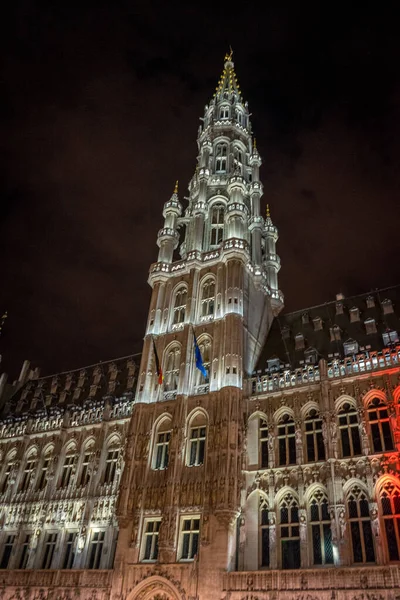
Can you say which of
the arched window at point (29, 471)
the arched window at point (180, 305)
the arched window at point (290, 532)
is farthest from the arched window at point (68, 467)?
the arched window at point (290, 532)

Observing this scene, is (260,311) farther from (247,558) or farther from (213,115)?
(213,115)

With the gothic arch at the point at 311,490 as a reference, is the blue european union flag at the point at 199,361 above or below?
above

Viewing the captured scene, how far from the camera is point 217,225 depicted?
46844mm

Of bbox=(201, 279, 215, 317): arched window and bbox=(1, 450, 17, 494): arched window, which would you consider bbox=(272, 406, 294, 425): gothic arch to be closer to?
bbox=(201, 279, 215, 317): arched window

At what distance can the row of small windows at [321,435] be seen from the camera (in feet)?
96.0

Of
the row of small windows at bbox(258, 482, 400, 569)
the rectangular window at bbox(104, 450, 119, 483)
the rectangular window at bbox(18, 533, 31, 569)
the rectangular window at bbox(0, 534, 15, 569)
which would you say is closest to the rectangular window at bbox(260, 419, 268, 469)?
the row of small windows at bbox(258, 482, 400, 569)

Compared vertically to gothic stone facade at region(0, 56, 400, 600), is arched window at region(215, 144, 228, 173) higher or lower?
higher

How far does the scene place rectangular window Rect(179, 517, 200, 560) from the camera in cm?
2970

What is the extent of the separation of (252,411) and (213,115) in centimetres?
3773

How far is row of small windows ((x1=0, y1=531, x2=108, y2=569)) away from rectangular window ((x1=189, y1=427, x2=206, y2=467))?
29.5 feet

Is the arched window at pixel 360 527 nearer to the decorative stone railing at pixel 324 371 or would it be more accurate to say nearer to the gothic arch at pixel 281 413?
the gothic arch at pixel 281 413

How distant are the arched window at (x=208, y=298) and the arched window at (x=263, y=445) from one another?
1008 cm

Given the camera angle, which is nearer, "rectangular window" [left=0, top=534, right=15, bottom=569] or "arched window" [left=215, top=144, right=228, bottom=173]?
"rectangular window" [left=0, top=534, right=15, bottom=569]

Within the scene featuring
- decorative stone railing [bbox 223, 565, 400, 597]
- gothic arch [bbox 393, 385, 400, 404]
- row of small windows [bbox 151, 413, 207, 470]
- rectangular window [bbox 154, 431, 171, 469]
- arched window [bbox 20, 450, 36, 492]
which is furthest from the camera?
arched window [bbox 20, 450, 36, 492]
